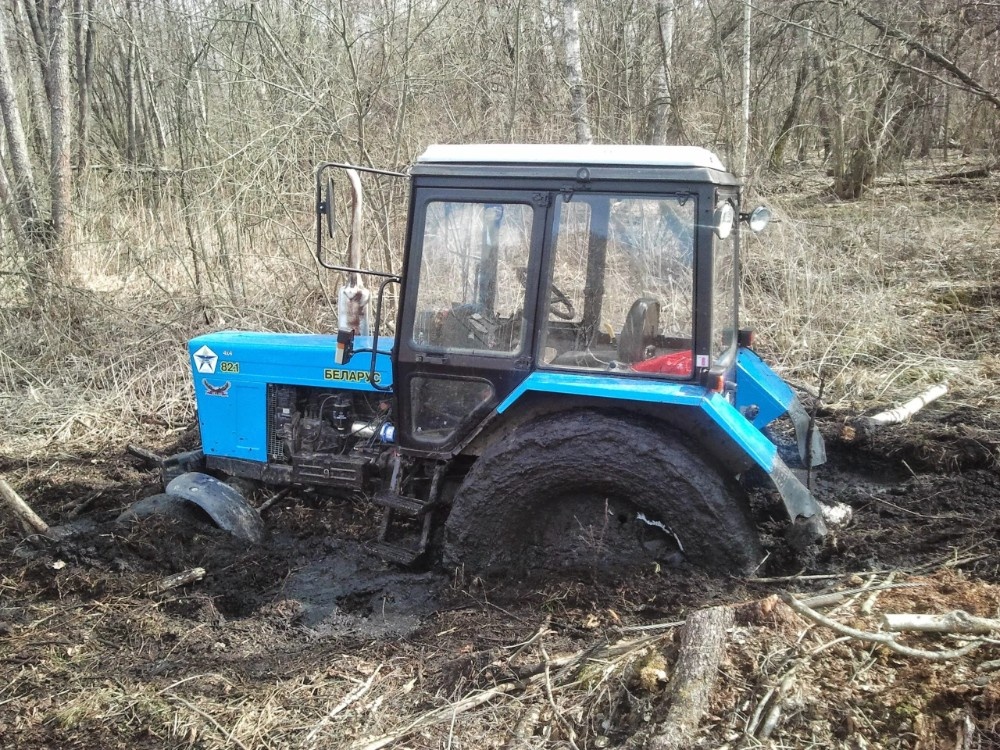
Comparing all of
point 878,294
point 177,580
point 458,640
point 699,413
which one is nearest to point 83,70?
point 177,580

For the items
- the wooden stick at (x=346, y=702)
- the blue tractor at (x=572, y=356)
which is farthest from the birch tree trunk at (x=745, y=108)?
the wooden stick at (x=346, y=702)

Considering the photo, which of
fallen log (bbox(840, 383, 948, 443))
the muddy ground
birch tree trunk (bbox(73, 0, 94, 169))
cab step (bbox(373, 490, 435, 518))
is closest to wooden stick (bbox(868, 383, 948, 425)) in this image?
fallen log (bbox(840, 383, 948, 443))

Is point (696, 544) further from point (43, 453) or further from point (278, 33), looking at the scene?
point (278, 33)

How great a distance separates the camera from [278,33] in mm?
7668

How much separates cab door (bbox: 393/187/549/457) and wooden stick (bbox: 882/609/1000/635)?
1.61m

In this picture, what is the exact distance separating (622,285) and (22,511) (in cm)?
308

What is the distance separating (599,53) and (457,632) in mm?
8393

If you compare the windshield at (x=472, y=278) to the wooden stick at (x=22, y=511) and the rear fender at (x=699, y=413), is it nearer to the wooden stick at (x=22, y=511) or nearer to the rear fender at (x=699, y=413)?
the rear fender at (x=699, y=413)

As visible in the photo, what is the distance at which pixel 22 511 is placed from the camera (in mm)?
3992

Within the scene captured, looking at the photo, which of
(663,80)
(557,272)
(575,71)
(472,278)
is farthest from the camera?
(663,80)

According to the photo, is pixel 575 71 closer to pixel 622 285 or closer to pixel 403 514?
pixel 622 285

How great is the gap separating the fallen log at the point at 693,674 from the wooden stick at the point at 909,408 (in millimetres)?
2794

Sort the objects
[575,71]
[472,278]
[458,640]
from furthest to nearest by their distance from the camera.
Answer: [575,71], [472,278], [458,640]

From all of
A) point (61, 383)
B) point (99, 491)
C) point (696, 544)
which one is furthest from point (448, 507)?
point (61, 383)
